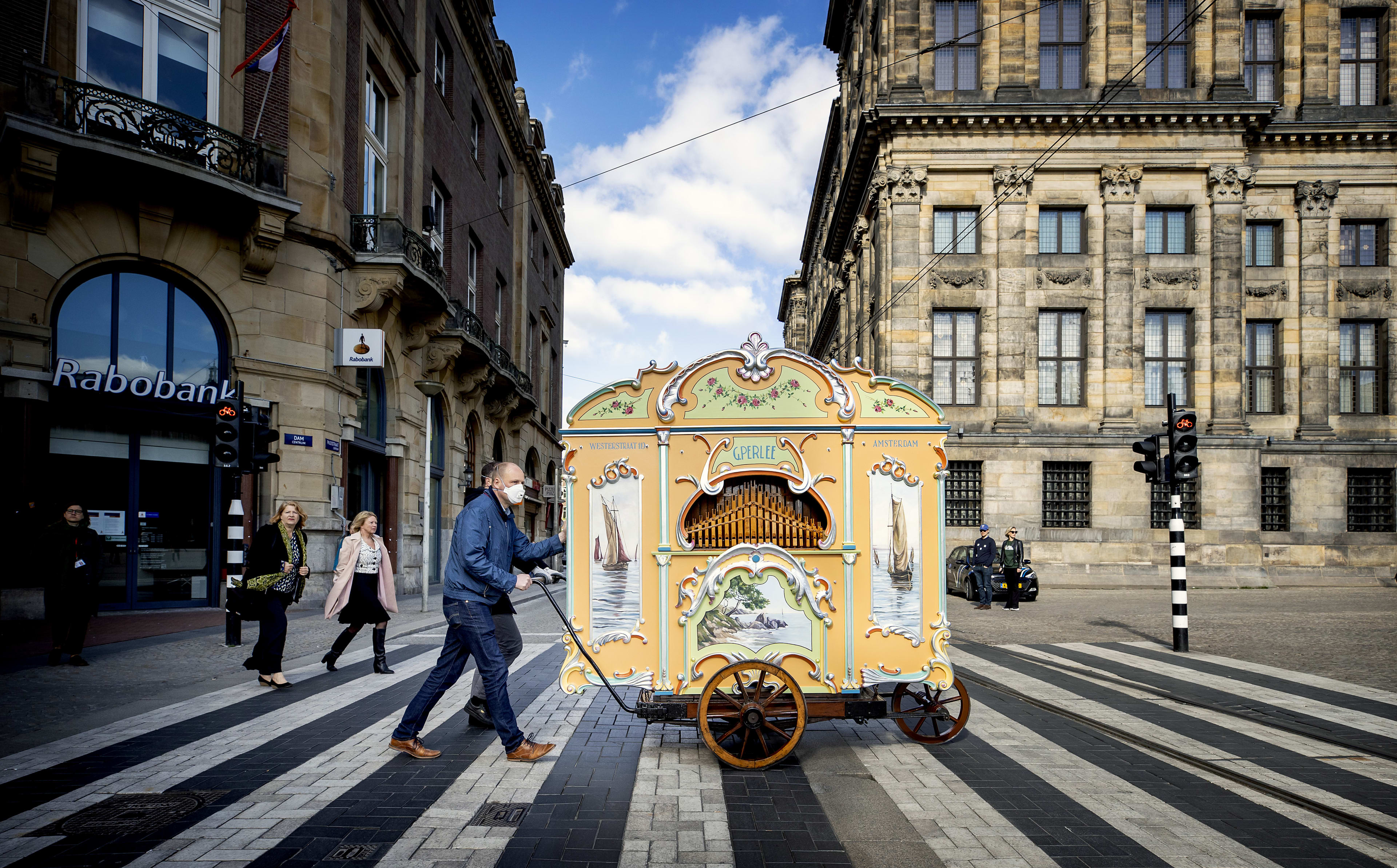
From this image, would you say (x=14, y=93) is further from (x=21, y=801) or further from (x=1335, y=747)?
(x=1335, y=747)

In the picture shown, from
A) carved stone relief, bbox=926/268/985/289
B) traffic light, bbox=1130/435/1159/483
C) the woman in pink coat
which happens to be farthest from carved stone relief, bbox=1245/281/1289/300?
the woman in pink coat

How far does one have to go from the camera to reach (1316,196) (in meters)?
27.3

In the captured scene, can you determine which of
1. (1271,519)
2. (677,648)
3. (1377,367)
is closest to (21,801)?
(677,648)

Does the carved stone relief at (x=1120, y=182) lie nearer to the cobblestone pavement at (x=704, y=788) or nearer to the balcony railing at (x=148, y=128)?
the cobblestone pavement at (x=704, y=788)

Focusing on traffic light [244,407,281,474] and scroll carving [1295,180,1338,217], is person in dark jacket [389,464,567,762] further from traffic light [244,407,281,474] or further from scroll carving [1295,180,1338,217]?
scroll carving [1295,180,1338,217]

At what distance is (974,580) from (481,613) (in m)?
15.7

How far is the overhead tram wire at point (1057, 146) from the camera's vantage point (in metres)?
26.2

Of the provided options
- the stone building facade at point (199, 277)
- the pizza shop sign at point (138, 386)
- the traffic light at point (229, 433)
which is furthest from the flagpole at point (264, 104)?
the traffic light at point (229, 433)

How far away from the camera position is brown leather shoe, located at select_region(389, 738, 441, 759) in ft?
18.5

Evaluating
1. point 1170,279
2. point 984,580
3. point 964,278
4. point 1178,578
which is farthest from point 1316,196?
point 1178,578

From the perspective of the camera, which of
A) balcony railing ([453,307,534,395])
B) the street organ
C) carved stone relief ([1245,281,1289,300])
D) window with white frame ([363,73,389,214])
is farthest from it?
carved stone relief ([1245,281,1289,300])

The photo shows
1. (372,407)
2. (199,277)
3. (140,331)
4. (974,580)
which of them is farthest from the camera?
(372,407)

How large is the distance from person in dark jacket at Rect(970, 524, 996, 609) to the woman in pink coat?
43.2 feet

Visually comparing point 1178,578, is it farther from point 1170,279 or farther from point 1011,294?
point 1170,279
